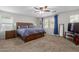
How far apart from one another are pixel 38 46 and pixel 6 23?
2.63ft

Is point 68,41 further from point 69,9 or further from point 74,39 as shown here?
point 69,9

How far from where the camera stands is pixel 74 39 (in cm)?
165

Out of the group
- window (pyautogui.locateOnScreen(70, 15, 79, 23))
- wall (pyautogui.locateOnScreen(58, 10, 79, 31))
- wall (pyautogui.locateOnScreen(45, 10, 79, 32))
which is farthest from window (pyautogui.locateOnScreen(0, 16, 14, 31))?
window (pyautogui.locateOnScreen(70, 15, 79, 23))

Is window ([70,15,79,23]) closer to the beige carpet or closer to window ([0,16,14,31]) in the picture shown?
A: the beige carpet

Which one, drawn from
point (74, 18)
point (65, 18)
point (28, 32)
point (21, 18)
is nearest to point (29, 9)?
point (21, 18)

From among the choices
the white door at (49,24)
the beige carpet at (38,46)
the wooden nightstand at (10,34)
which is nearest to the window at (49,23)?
the white door at (49,24)

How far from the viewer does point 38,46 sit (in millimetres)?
1696

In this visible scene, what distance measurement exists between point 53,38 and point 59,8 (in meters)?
0.64

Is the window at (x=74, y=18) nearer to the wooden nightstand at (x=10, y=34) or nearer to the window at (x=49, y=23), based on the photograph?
the window at (x=49, y=23)

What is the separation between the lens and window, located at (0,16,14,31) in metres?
1.64

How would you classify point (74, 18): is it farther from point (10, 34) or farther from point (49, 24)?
point (10, 34)

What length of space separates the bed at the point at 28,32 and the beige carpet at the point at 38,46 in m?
0.09

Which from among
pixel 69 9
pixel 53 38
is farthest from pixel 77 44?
pixel 69 9
